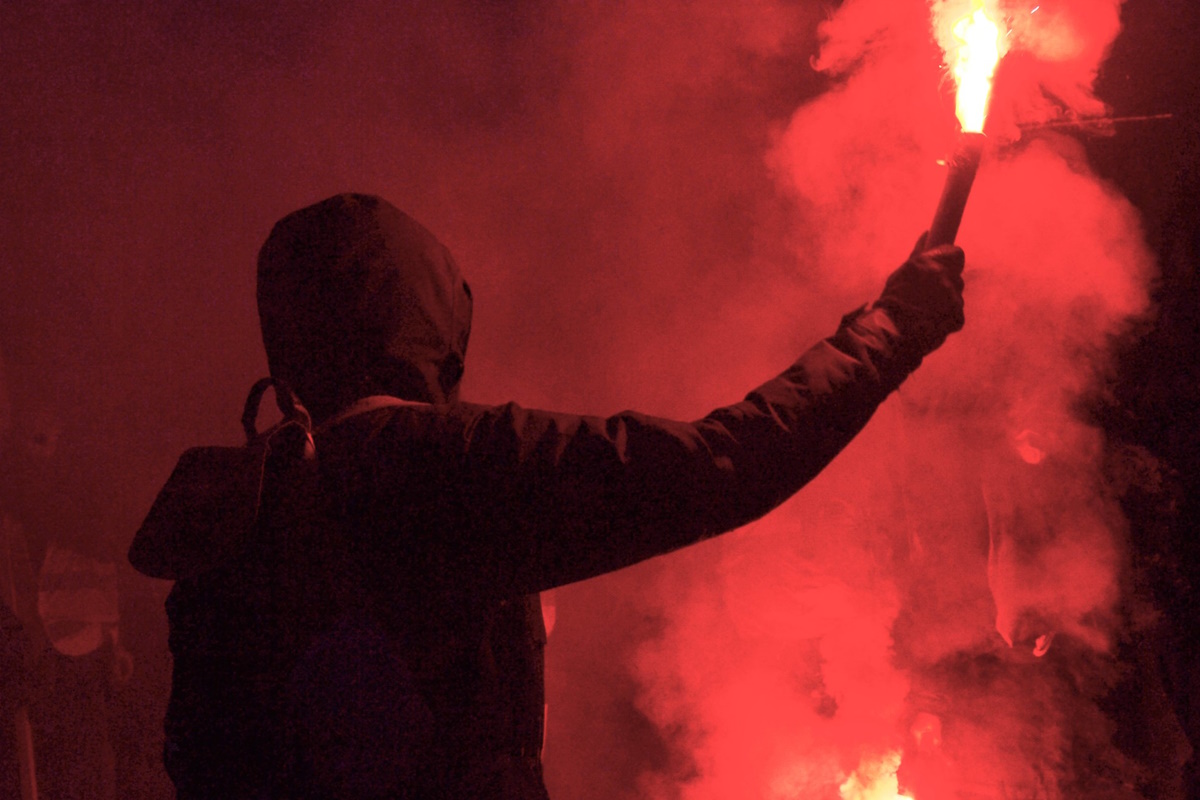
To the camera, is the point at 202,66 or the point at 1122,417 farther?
the point at 202,66

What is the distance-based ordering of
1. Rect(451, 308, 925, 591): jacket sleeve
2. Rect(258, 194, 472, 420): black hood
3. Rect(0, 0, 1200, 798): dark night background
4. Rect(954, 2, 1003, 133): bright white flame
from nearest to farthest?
Rect(451, 308, 925, 591): jacket sleeve, Rect(258, 194, 472, 420): black hood, Rect(954, 2, 1003, 133): bright white flame, Rect(0, 0, 1200, 798): dark night background

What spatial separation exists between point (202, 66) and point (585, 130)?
1796mm

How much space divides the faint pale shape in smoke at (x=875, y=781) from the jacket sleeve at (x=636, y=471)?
2.64 m

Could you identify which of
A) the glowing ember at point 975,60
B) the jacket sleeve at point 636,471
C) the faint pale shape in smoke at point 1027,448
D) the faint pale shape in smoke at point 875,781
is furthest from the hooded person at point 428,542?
the faint pale shape in smoke at point 875,781

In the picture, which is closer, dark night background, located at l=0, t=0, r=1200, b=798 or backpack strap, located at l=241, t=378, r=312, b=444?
backpack strap, located at l=241, t=378, r=312, b=444

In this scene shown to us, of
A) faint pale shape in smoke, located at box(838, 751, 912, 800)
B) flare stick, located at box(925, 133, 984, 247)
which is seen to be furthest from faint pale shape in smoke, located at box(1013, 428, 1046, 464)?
flare stick, located at box(925, 133, 984, 247)

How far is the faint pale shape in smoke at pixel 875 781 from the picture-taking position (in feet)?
10.0

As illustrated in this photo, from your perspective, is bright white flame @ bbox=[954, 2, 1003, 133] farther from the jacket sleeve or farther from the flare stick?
the jacket sleeve

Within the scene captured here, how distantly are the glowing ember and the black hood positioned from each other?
928mm

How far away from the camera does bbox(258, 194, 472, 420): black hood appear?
118 cm

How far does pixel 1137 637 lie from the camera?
8.85 ft

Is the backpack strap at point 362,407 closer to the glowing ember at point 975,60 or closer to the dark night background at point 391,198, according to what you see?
the glowing ember at point 975,60

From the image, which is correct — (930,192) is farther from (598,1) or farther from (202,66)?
(202,66)

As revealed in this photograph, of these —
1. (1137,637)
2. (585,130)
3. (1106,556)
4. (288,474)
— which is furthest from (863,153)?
(288,474)
